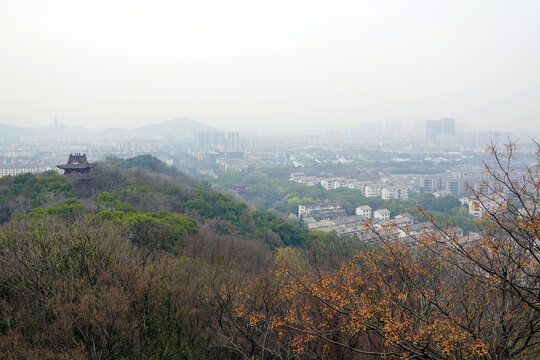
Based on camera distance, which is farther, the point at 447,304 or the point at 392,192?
the point at 392,192

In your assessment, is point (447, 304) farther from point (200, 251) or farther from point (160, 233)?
point (160, 233)

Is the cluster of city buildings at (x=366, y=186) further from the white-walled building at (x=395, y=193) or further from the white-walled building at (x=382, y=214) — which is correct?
the white-walled building at (x=382, y=214)

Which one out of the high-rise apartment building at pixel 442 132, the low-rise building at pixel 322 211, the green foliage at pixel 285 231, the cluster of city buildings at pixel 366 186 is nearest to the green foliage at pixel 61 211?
the green foliage at pixel 285 231

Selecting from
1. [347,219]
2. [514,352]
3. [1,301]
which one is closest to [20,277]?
[1,301]

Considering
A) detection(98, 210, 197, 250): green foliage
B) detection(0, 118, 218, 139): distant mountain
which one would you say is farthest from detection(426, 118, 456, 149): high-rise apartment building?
detection(98, 210, 197, 250): green foliage

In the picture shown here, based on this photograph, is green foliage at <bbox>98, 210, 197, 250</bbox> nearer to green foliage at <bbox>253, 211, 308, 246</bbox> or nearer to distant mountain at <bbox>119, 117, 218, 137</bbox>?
green foliage at <bbox>253, 211, 308, 246</bbox>
